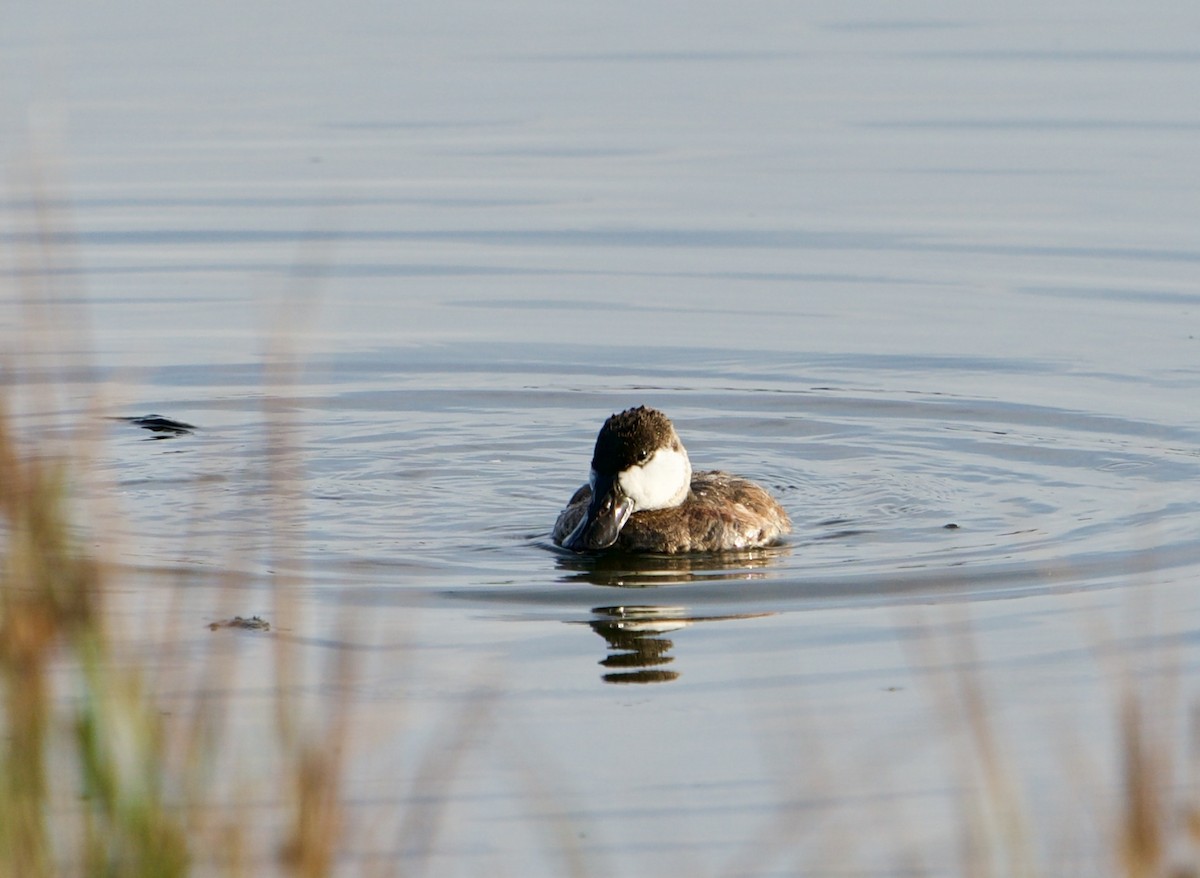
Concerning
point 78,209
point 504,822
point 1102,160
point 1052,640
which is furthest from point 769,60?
point 504,822

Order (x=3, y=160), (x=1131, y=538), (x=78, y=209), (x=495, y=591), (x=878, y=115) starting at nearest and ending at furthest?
(x=495, y=591) < (x=1131, y=538) < (x=3, y=160) < (x=78, y=209) < (x=878, y=115)

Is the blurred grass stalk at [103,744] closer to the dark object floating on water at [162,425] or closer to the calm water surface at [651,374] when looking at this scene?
the calm water surface at [651,374]

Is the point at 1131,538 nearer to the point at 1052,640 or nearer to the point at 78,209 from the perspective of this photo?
the point at 1052,640

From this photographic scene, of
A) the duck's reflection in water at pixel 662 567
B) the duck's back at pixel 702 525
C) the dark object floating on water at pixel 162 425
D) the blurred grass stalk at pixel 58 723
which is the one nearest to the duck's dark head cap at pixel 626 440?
the duck's back at pixel 702 525

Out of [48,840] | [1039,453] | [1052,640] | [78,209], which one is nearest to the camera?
[48,840]

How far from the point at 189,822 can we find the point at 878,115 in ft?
56.1

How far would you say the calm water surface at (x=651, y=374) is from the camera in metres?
6.63

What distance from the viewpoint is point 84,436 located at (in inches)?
201

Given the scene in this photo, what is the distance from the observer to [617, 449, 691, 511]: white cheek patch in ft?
32.8

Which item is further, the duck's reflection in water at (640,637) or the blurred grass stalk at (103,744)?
the duck's reflection in water at (640,637)

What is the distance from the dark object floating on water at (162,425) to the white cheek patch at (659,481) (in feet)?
10.9

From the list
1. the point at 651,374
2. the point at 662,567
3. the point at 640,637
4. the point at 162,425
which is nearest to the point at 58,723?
the point at 640,637

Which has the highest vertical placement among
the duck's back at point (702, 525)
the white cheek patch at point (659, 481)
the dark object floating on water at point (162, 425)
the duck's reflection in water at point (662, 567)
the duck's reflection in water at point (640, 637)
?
the dark object floating on water at point (162, 425)

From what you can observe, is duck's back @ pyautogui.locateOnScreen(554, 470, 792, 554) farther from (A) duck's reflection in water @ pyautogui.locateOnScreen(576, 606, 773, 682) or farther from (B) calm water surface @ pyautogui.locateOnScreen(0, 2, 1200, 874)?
(A) duck's reflection in water @ pyautogui.locateOnScreen(576, 606, 773, 682)
